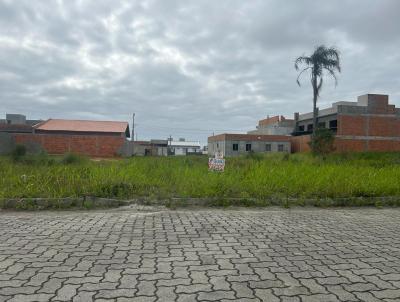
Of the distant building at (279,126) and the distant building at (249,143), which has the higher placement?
the distant building at (279,126)

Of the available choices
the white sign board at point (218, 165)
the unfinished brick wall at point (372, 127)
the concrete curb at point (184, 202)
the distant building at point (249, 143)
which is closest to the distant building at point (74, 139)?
the distant building at point (249, 143)

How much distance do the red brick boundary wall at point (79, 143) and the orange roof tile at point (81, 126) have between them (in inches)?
73.0

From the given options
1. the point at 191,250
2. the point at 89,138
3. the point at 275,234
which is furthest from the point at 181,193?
the point at 89,138

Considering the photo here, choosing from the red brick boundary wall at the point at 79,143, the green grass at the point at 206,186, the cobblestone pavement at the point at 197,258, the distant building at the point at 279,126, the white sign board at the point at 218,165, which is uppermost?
the distant building at the point at 279,126

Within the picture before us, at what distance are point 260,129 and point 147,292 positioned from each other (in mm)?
76517

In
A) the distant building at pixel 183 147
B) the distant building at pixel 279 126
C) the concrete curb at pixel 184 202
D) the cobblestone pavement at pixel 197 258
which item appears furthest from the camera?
the distant building at pixel 183 147

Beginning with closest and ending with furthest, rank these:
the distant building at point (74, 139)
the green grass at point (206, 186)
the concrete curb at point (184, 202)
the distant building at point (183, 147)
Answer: the concrete curb at point (184, 202) → the green grass at point (206, 186) → the distant building at point (74, 139) → the distant building at point (183, 147)

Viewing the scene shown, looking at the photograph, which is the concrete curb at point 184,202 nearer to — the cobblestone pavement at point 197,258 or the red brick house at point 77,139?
the cobblestone pavement at point 197,258

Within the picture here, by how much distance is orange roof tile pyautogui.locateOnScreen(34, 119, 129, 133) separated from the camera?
4764 cm

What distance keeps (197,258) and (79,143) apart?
147 ft

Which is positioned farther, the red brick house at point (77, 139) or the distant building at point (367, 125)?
the red brick house at point (77, 139)

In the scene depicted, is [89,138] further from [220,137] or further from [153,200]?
[153,200]

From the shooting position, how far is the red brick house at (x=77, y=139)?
44963 mm

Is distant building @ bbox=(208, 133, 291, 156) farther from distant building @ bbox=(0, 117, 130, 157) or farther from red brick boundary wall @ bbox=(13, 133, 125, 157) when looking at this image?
red brick boundary wall @ bbox=(13, 133, 125, 157)
